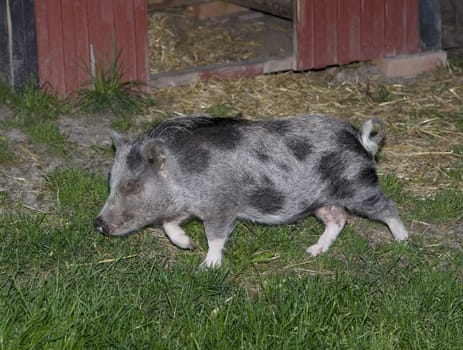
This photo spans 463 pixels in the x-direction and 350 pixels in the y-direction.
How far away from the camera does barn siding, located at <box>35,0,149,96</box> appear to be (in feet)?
29.1

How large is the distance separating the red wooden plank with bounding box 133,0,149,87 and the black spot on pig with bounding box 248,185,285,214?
3211 mm

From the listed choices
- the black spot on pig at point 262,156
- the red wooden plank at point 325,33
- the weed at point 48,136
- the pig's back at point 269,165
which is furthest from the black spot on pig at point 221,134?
the red wooden plank at point 325,33

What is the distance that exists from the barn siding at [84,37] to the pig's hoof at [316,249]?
127 inches

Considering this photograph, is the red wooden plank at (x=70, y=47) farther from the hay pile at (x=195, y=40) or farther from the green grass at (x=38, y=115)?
the hay pile at (x=195, y=40)

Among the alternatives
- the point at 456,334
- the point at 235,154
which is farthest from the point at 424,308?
the point at 235,154

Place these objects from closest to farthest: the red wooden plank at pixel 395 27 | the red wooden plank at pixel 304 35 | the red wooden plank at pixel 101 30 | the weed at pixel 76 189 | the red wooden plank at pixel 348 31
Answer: the weed at pixel 76 189 → the red wooden plank at pixel 101 30 → the red wooden plank at pixel 304 35 → the red wooden plank at pixel 348 31 → the red wooden plank at pixel 395 27

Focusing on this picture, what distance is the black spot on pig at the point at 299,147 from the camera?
651 centimetres

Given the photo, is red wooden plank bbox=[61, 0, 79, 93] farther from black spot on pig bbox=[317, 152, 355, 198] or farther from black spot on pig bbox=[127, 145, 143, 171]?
black spot on pig bbox=[317, 152, 355, 198]

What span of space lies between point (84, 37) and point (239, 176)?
317cm

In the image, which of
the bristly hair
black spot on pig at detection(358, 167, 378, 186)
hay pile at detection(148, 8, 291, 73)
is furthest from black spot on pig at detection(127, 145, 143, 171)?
hay pile at detection(148, 8, 291, 73)

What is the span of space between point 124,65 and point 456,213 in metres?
3.43

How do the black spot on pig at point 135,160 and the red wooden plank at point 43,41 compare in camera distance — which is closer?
the black spot on pig at point 135,160

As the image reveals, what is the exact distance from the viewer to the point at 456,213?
23.9 ft

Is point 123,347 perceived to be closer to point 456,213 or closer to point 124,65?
point 456,213
